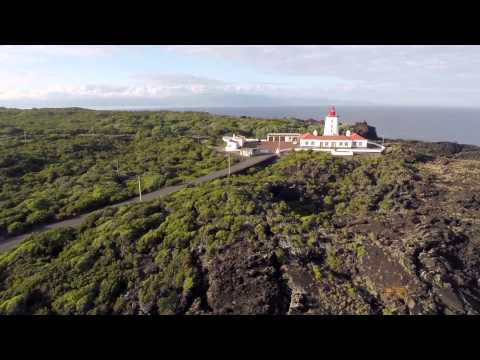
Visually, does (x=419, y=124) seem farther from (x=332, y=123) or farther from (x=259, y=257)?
(x=259, y=257)

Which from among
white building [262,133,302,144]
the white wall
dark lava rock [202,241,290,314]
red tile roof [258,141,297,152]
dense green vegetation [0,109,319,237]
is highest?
the white wall

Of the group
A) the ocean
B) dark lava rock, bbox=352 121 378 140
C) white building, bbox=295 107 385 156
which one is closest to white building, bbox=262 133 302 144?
white building, bbox=295 107 385 156

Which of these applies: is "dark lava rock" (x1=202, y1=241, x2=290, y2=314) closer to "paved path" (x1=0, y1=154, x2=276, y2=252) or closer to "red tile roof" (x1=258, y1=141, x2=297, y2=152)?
"paved path" (x1=0, y1=154, x2=276, y2=252)

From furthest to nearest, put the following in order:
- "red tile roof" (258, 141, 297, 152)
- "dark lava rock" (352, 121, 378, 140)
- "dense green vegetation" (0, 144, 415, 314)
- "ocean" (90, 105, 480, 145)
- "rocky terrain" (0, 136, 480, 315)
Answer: "ocean" (90, 105, 480, 145) → "dark lava rock" (352, 121, 378, 140) → "red tile roof" (258, 141, 297, 152) → "dense green vegetation" (0, 144, 415, 314) → "rocky terrain" (0, 136, 480, 315)

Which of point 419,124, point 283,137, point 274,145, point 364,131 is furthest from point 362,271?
point 419,124

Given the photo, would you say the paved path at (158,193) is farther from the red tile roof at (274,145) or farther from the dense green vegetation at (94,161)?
the red tile roof at (274,145)

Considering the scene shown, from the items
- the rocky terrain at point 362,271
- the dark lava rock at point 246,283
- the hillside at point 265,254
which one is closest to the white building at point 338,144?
the hillside at point 265,254
